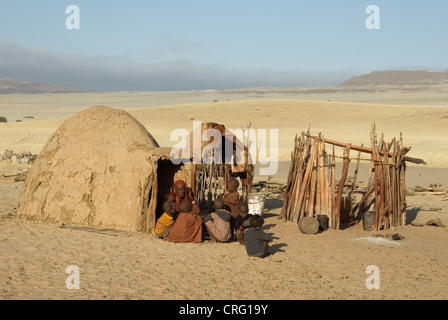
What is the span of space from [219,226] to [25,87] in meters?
187

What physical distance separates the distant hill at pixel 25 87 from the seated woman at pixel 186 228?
170m

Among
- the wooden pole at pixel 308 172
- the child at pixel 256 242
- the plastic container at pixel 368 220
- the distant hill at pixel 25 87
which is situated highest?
the distant hill at pixel 25 87

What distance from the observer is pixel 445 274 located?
823 cm

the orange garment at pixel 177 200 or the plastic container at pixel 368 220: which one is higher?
the orange garment at pixel 177 200

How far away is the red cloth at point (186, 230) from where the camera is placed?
9.70 m

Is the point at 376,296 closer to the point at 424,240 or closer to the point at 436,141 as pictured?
the point at 424,240

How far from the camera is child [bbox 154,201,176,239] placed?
9.79m

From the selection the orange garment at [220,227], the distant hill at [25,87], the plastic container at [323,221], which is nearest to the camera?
the orange garment at [220,227]

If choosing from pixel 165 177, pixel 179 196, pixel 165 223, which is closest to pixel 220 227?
pixel 165 223

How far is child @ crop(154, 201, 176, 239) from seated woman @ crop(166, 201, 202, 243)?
115 millimetres

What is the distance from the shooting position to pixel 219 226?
32.5 ft

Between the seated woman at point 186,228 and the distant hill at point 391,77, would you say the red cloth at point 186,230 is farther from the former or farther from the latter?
the distant hill at point 391,77

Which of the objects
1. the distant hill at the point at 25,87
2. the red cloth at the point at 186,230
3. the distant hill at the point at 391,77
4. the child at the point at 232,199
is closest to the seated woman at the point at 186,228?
the red cloth at the point at 186,230

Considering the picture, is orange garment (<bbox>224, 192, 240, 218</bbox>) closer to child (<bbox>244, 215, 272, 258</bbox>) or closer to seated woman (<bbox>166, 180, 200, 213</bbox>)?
seated woman (<bbox>166, 180, 200, 213</bbox>)
